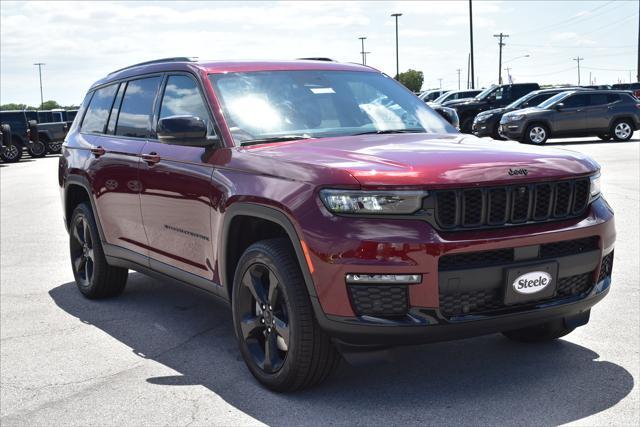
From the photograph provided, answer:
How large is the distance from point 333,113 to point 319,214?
142cm

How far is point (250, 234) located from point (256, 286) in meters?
0.41

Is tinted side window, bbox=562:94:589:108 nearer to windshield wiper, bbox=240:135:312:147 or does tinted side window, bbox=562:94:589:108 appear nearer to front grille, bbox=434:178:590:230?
windshield wiper, bbox=240:135:312:147

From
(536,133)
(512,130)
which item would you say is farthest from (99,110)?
(536,133)

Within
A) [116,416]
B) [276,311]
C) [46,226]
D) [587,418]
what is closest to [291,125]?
[276,311]

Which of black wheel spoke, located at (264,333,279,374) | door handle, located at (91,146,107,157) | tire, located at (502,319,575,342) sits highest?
door handle, located at (91,146,107,157)

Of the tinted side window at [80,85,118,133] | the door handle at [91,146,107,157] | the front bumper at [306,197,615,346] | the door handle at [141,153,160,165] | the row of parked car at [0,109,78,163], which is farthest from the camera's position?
the row of parked car at [0,109,78,163]

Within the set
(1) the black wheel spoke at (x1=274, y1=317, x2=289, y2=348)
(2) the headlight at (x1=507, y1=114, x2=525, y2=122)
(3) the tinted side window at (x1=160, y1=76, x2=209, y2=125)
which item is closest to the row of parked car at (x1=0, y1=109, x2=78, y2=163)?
(2) the headlight at (x1=507, y1=114, x2=525, y2=122)

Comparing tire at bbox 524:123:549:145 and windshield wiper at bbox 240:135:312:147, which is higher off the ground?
windshield wiper at bbox 240:135:312:147

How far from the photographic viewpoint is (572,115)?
83.0 feet

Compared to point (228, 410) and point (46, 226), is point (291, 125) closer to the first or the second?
point (228, 410)

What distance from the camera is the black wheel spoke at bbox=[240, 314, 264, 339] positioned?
4621mm

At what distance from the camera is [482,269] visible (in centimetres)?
395

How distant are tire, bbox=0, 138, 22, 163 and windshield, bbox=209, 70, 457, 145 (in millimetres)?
25955

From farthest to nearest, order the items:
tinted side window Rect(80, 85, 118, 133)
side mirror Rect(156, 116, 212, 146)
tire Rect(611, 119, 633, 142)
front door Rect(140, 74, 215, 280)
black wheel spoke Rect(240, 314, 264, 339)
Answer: tire Rect(611, 119, 633, 142) < tinted side window Rect(80, 85, 118, 133) < front door Rect(140, 74, 215, 280) < side mirror Rect(156, 116, 212, 146) < black wheel spoke Rect(240, 314, 264, 339)
